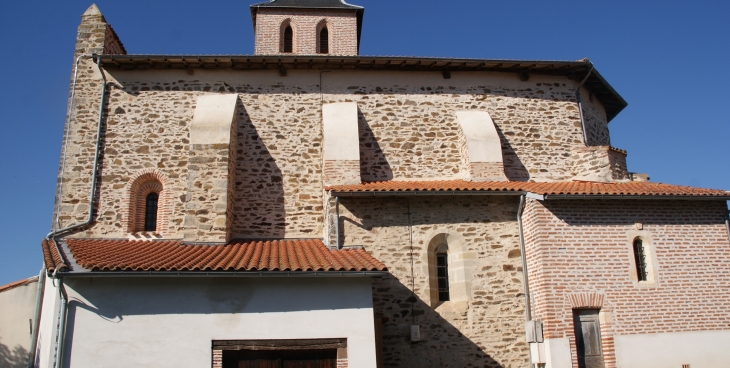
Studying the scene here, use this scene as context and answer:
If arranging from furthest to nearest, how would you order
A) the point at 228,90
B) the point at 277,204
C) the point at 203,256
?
1. the point at 228,90
2. the point at 277,204
3. the point at 203,256

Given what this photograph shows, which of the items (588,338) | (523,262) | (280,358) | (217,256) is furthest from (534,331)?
(217,256)

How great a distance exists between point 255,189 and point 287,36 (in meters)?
8.29

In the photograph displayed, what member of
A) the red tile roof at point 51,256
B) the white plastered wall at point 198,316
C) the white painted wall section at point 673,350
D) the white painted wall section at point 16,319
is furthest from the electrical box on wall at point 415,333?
the white painted wall section at point 16,319

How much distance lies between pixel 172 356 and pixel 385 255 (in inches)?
163

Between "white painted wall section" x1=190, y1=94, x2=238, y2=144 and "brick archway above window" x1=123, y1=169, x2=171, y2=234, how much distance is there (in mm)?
1425

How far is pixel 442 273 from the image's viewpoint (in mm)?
11016

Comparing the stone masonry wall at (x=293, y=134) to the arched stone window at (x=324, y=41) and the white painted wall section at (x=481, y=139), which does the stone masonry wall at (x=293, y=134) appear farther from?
the arched stone window at (x=324, y=41)

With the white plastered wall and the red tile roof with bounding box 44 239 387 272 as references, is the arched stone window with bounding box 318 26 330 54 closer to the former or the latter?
the red tile roof with bounding box 44 239 387 272

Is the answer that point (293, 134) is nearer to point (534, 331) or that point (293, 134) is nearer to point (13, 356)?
point (534, 331)

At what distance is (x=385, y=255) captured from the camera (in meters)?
10.7

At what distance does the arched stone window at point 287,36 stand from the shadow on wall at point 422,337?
10596mm

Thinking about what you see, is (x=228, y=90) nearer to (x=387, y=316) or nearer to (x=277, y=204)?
(x=277, y=204)

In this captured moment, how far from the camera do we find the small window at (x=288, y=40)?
18.7 metres

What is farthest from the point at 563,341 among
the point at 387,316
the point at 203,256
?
the point at 203,256
